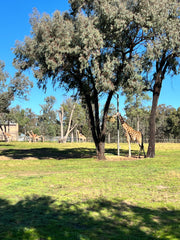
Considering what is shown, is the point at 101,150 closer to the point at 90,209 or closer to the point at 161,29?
the point at 161,29

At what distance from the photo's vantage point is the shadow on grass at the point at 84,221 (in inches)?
161

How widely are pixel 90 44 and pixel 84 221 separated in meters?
12.1

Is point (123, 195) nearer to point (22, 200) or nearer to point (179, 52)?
point (22, 200)

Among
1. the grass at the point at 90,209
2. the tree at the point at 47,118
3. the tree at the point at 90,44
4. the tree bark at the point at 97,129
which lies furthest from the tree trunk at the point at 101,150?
the tree at the point at 47,118

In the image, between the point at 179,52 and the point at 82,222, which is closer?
the point at 82,222

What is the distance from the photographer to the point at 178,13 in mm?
17812

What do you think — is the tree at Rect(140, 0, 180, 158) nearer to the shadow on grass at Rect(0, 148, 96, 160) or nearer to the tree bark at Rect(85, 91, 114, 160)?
the tree bark at Rect(85, 91, 114, 160)

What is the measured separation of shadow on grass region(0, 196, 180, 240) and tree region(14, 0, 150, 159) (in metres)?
10.5

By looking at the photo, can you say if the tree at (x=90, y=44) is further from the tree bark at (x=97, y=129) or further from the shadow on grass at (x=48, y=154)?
the shadow on grass at (x=48, y=154)

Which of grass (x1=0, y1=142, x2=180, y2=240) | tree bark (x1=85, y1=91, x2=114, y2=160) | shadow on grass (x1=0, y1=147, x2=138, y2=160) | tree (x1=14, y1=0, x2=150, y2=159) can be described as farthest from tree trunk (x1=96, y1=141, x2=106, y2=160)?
grass (x1=0, y1=142, x2=180, y2=240)

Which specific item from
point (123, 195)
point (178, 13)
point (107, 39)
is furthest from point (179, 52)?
point (123, 195)

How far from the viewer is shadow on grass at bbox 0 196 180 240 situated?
4.10 meters

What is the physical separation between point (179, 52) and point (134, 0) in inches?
192

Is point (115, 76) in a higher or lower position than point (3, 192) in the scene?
higher
